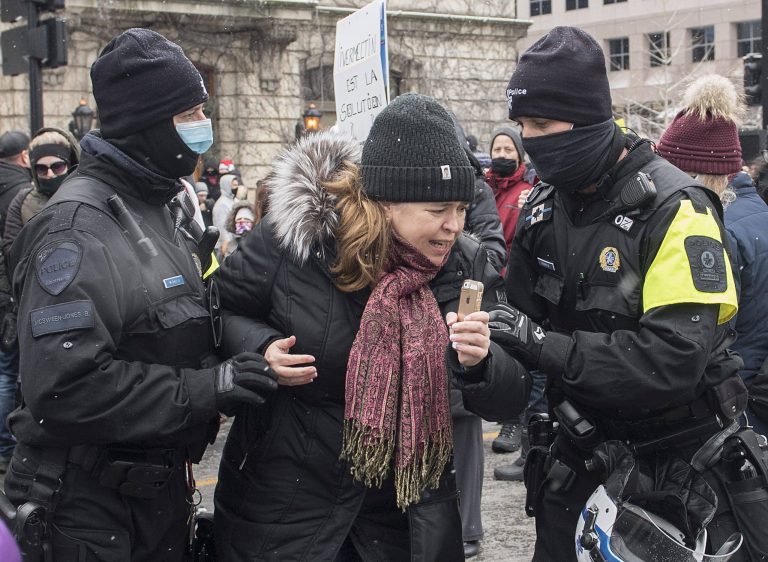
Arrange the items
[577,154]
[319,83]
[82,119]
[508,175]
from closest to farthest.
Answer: [577,154]
[508,175]
[82,119]
[319,83]

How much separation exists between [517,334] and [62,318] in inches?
49.1

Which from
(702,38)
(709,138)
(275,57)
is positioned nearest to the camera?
(709,138)

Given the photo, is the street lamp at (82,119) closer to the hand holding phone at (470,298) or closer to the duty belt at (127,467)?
the duty belt at (127,467)

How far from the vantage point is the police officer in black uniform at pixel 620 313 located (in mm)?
2879

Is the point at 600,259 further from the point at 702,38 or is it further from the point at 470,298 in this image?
the point at 702,38

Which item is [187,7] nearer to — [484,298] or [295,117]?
[295,117]

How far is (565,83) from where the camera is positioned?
10.1 ft

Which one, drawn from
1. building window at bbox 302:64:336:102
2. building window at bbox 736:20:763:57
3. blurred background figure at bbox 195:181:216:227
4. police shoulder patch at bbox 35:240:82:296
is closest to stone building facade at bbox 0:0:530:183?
building window at bbox 302:64:336:102

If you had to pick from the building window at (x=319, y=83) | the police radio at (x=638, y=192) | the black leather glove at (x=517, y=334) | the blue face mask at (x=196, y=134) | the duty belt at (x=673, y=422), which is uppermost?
the building window at (x=319, y=83)

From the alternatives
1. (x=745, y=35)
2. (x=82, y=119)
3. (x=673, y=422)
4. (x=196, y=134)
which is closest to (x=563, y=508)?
(x=673, y=422)

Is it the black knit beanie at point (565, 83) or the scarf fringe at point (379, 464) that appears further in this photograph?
the black knit beanie at point (565, 83)

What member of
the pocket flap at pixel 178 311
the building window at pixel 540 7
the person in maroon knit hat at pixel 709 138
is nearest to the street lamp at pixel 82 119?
the person in maroon knit hat at pixel 709 138

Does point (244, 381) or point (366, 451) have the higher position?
point (244, 381)

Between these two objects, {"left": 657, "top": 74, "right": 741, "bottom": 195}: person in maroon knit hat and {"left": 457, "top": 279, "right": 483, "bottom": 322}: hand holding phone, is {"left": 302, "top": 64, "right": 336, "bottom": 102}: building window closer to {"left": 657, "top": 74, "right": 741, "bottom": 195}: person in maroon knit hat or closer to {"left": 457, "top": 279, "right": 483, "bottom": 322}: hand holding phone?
{"left": 657, "top": 74, "right": 741, "bottom": 195}: person in maroon knit hat
